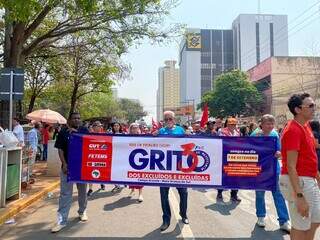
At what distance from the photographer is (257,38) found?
13962cm

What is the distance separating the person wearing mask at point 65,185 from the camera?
7.50 m

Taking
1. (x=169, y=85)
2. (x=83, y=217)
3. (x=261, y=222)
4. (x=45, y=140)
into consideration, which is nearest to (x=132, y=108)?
(x=169, y=85)

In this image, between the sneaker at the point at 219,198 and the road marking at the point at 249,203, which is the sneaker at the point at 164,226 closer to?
the road marking at the point at 249,203

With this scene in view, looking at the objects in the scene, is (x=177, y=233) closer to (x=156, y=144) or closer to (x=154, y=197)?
(x=156, y=144)

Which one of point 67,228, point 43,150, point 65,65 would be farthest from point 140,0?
point 65,65

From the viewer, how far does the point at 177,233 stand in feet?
23.4

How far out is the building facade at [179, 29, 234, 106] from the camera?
5773 inches

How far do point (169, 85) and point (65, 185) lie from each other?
16535cm

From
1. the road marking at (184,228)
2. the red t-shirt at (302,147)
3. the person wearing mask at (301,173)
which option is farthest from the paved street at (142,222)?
the red t-shirt at (302,147)

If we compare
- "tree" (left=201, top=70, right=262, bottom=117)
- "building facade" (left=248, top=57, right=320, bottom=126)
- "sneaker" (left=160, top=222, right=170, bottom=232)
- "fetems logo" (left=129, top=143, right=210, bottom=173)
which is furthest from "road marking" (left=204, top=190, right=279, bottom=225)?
"tree" (left=201, top=70, right=262, bottom=117)

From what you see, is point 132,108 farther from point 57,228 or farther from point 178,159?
point 57,228

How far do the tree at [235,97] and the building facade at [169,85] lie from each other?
4049 inches

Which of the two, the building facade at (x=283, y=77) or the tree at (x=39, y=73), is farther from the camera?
the building facade at (x=283, y=77)

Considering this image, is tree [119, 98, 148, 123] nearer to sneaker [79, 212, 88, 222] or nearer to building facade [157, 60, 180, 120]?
building facade [157, 60, 180, 120]
